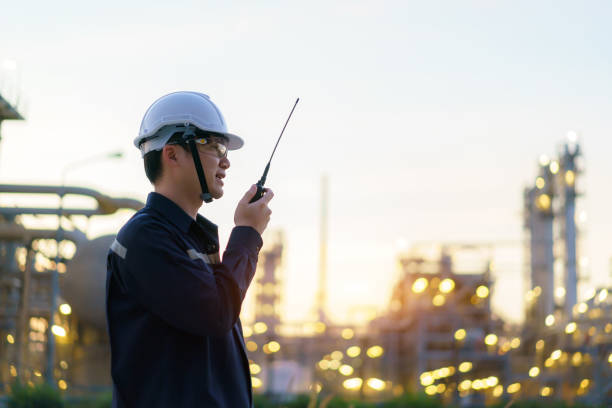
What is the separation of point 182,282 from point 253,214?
1.27 feet

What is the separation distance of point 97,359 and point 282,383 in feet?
54.1

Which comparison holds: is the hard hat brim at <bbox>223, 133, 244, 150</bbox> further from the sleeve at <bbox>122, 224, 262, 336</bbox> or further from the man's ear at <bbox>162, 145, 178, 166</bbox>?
the sleeve at <bbox>122, 224, 262, 336</bbox>

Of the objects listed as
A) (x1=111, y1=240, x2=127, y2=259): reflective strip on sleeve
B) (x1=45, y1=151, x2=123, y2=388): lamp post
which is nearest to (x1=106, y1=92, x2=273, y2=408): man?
(x1=111, y1=240, x2=127, y2=259): reflective strip on sleeve

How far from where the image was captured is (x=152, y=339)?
259 cm

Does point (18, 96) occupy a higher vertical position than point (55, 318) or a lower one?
higher

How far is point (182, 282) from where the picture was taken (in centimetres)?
250

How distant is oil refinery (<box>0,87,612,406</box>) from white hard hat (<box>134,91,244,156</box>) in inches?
912

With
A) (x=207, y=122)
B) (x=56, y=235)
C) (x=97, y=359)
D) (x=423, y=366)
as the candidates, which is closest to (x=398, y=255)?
(x=423, y=366)

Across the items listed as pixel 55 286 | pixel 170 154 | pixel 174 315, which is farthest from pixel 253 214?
pixel 55 286

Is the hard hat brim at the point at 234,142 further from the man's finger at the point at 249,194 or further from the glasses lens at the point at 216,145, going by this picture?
the man's finger at the point at 249,194

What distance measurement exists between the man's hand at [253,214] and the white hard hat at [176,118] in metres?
0.29

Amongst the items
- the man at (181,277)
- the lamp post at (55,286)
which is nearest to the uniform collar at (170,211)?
the man at (181,277)

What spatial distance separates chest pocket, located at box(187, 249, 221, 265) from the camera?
2.64 metres

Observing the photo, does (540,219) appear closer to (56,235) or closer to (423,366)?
(423,366)
